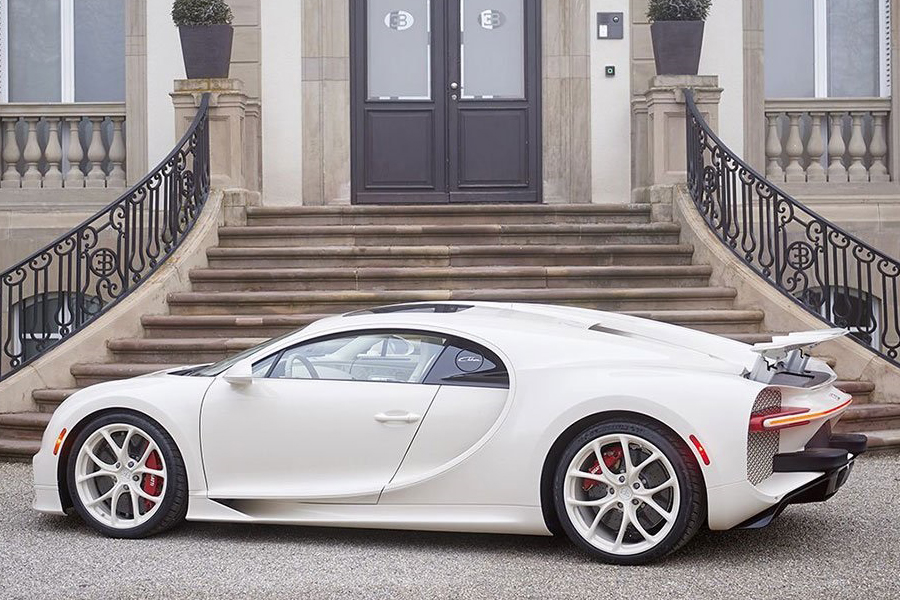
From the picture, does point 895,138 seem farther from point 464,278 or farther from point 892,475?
point 892,475

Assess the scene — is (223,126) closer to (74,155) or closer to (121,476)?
(74,155)

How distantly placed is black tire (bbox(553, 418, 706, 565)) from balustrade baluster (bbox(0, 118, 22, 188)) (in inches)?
364

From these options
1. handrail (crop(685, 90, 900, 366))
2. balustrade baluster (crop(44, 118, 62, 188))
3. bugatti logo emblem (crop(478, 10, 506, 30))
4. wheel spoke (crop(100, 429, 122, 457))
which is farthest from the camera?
bugatti logo emblem (crop(478, 10, 506, 30))

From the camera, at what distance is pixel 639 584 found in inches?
208

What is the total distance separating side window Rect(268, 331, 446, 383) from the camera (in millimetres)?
6055

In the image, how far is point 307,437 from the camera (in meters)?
6.04

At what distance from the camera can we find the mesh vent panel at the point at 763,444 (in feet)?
18.1

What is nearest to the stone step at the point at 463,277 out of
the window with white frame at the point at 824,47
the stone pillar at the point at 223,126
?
the stone pillar at the point at 223,126

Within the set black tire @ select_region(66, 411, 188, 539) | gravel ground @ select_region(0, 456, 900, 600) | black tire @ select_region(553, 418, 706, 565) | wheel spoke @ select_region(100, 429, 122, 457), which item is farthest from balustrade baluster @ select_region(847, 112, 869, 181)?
wheel spoke @ select_region(100, 429, 122, 457)

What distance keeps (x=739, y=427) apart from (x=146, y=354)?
5.70 meters

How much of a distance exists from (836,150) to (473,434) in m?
8.55

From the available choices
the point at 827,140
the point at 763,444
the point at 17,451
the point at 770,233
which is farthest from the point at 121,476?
the point at 827,140

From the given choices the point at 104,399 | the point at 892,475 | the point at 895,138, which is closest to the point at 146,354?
the point at 104,399

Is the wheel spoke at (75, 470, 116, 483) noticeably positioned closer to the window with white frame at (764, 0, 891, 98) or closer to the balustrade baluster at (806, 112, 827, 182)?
the balustrade baluster at (806, 112, 827, 182)
